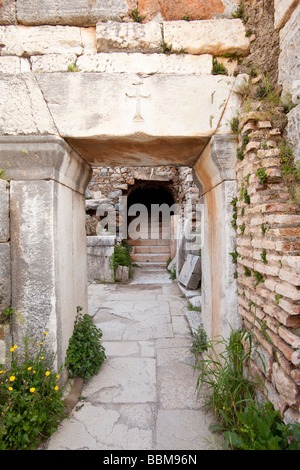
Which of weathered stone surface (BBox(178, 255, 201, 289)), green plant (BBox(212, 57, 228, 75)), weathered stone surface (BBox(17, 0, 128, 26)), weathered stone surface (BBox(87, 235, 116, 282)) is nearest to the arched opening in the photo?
weathered stone surface (BBox(87, 235, 116, 282))

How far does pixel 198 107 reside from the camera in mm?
1938

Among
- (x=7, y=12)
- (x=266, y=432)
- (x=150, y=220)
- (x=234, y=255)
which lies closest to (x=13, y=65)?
(x=7, y=12)

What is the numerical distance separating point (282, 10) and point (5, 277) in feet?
8.91

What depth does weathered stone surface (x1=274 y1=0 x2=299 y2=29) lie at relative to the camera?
5.55ft

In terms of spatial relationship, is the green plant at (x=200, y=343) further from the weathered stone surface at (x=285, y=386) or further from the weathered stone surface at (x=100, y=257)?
the weathered stone surface at (x=100, y=257)

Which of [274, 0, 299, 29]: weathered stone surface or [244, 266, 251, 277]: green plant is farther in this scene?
[244, 266, 251, 277]: green plant

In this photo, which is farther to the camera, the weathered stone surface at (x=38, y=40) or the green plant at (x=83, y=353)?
the green plant at (x=83, y=353)

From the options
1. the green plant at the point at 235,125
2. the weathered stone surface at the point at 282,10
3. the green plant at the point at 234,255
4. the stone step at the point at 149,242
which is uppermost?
the weathered stone surface at the point at 282,10

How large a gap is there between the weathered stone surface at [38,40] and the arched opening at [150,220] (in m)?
7.08

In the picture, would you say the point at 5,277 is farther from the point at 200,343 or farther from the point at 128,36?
the point at 128,36

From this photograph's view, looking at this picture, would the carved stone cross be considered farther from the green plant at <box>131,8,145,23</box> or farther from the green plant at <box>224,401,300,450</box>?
the green plant at <box>224,401,300,450</box>

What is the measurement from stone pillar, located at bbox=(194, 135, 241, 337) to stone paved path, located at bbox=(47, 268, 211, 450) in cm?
51

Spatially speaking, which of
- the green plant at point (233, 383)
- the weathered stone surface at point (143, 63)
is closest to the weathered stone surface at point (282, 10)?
the weathered stone surface at point (143, 63)

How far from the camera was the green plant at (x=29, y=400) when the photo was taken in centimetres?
146
